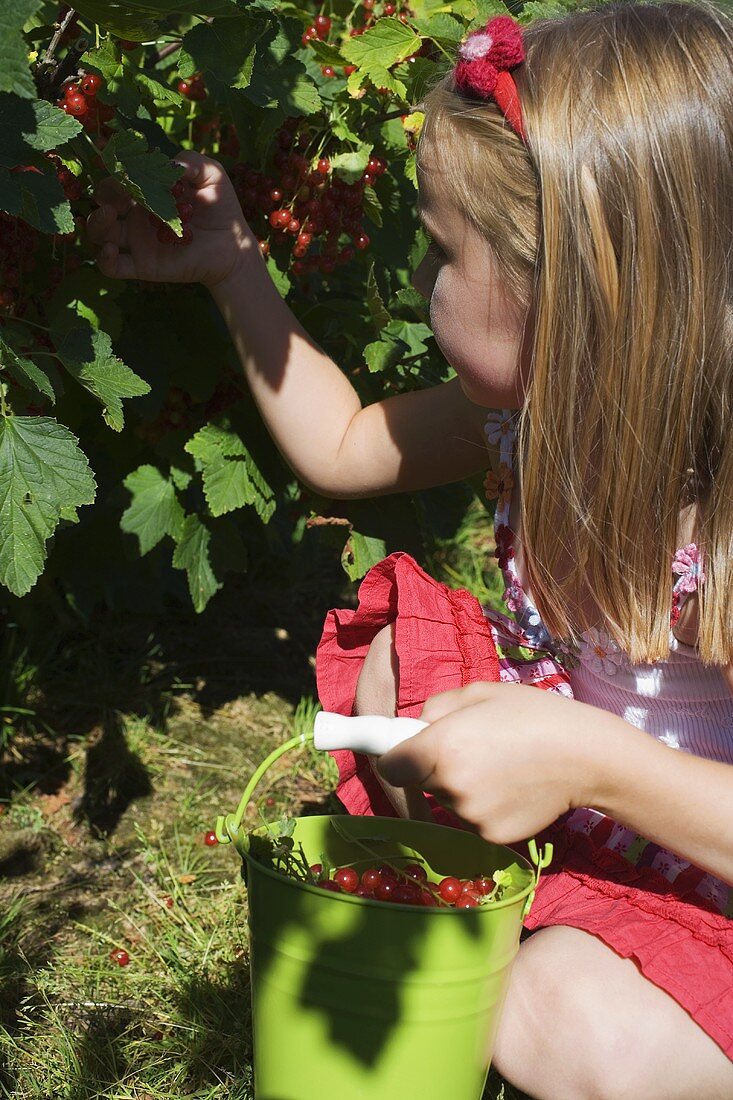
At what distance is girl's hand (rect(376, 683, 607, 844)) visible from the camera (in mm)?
1294

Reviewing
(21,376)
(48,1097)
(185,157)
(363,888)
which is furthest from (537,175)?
(48,1097)

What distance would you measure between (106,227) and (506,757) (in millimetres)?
954

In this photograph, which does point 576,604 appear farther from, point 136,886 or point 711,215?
point 136,886

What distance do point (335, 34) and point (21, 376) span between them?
3.34 feet

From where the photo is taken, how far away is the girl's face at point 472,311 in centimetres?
154

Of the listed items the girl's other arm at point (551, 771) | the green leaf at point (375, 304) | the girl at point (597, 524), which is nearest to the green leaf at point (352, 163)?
the green leaf at point (375, 304)

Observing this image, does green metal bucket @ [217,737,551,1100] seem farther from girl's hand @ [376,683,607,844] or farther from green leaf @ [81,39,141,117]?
green leaf @ [81,39,141,117]

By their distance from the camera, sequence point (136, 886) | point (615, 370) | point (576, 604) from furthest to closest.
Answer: point (136, 886) → point (576, 604) → point (615, 370)

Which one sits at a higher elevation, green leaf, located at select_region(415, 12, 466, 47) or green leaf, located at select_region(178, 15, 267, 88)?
green leaf, located at select_region(178, 15, 267, 88)

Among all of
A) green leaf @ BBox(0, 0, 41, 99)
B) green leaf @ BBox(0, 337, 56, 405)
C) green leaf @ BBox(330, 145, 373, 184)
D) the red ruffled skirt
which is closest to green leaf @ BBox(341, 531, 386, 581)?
the red ruffled skirt

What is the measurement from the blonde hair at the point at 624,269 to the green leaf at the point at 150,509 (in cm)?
79

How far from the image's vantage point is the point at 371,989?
1.29 metres

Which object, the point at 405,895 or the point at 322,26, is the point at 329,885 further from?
the point at 322,26

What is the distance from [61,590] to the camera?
8.73 ft
